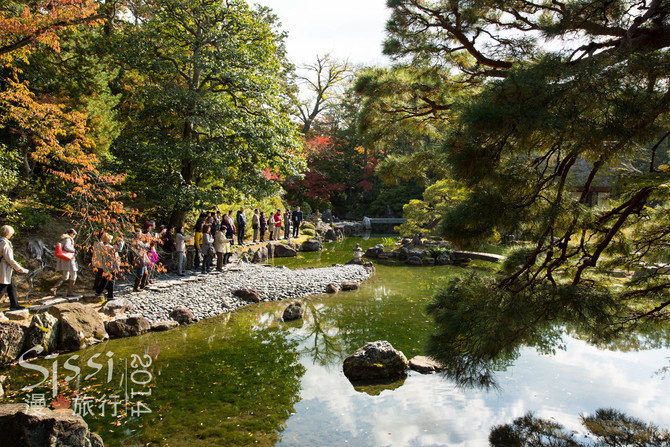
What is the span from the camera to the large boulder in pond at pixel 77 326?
17.6ft

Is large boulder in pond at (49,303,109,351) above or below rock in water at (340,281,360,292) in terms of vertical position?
above

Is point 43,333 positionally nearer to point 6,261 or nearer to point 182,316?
point 6,261

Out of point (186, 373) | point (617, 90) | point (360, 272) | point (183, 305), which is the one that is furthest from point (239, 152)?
point (617, 90)

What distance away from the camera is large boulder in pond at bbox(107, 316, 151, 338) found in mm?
5910

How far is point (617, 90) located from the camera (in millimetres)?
2555

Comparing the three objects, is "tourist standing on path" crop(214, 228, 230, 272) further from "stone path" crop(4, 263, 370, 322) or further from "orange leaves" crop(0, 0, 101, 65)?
"orange leaves" crop(0, 0, 101, 65)

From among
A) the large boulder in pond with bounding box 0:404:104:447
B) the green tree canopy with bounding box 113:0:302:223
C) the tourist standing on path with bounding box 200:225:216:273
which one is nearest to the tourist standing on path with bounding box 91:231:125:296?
the green tree canopy with bounding box 113:0:302:223

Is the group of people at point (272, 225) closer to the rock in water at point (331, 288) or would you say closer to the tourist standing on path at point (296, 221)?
the tourist standing on path at point (296, 221)

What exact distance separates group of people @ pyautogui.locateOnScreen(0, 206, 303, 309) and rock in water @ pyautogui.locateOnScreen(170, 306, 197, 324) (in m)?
1.10

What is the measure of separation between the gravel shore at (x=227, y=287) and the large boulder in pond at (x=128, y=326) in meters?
0.33

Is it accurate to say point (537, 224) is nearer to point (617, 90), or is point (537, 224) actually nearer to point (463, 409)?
point (617, 90)

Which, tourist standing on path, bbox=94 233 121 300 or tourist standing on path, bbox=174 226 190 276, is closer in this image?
tourist standing on path, bbox=94 233 121 300

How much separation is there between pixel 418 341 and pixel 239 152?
5640 millimetres

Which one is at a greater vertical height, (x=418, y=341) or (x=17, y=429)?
(x=17, y=429)
